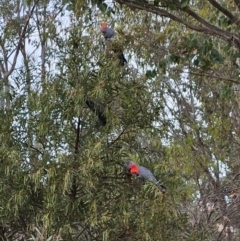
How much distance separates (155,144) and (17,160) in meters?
1.17

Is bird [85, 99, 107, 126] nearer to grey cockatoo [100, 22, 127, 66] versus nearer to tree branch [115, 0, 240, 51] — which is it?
grey cockatoo [100, 22, 127, 66]

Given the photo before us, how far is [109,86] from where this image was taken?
3.11 m

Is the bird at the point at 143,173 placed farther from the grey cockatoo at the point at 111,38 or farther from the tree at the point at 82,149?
the grey cockatoo at the point at 111,38

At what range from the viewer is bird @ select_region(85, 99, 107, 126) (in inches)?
121

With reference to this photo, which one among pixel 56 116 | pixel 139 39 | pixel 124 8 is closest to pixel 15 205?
pixel 56 116

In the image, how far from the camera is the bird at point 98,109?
3072mm

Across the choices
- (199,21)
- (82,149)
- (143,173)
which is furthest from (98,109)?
(199,21)

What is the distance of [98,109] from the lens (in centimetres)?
309

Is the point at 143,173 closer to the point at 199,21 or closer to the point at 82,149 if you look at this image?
the point at 82,149

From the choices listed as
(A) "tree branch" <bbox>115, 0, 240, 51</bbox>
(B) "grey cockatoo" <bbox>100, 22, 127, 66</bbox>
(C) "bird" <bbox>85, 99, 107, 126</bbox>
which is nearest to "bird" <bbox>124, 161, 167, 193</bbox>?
(C) "bird" <bbox>85, 99, 107, 126</bbox>

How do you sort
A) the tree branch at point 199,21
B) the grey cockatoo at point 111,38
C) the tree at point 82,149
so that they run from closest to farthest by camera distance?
1. the tree at point 82,149
2. the grey cockatoo at point 111,38
3. the tree branch at point 199,21

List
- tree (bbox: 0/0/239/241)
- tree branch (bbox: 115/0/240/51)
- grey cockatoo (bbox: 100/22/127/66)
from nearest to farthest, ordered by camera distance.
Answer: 1. tree (bbox: 0/0/239/241)
2. grey cockatoo (bbox: 100/22/127/66)
3. tree branch (bbox: 115/0/240/51)

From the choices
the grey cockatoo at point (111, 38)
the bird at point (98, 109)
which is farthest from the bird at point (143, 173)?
the grey cockatoo at point (111, 38)

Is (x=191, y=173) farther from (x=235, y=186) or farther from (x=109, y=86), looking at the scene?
(x=109, y=86)
